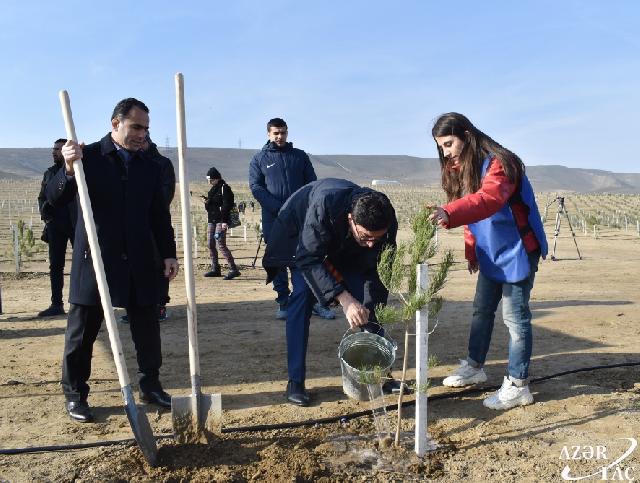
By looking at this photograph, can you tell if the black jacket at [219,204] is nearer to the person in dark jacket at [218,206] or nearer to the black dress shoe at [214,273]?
the person in dark jacket at [218,206]

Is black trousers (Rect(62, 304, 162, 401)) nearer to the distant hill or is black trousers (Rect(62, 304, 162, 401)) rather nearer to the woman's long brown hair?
the woman's long brown hair

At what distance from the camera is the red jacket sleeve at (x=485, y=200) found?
3285 millimetres

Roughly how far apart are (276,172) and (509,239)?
3120 millimetres

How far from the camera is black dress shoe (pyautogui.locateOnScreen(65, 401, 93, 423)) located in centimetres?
367

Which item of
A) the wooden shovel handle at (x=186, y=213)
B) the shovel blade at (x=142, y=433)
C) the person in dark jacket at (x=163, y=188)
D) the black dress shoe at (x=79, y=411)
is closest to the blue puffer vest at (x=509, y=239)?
the wooden shovel handle at (x=186, y=213)

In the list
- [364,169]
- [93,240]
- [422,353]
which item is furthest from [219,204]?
[364,169]

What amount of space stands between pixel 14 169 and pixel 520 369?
147525 mm

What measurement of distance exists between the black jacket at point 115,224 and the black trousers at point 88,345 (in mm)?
113

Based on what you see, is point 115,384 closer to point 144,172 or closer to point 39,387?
point 39,387

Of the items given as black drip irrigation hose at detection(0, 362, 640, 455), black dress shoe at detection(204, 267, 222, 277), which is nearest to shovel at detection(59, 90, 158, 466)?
black drip irrigation hose at detection(0, 362, 640, 455)

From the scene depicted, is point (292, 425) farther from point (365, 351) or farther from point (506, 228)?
point (506, 228)

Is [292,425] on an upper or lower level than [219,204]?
lower

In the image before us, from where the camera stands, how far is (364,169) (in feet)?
523

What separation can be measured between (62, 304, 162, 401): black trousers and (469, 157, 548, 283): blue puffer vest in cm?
227
